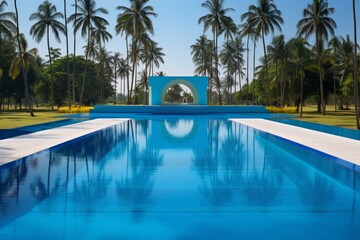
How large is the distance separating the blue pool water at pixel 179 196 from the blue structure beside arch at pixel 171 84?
30576 mm

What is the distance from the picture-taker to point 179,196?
19.9ft

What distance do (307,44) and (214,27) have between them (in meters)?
11.0

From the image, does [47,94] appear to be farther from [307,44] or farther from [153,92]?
[307,44]

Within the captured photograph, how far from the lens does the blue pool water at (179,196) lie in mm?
4516

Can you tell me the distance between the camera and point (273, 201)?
19.0 ft

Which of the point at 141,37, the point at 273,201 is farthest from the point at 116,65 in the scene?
the point at 273,201

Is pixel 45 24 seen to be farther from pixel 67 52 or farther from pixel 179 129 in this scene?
pixel 179 129

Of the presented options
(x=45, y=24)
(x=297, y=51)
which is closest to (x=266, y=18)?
(x=297, y=51)

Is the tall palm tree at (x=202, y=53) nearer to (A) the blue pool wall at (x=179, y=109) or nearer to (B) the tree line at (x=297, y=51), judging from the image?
(B) the tree line at (x=297, y=51)

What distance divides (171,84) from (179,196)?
35631 mm

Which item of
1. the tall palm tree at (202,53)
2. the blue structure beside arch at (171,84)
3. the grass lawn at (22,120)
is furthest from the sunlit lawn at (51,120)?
the tall palm tree at (202,53)

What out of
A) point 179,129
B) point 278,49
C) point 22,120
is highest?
point 278,49

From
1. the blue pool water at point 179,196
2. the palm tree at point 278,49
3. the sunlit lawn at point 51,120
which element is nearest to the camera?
the blue pool water at point 179,196

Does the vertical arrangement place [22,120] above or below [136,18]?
below
